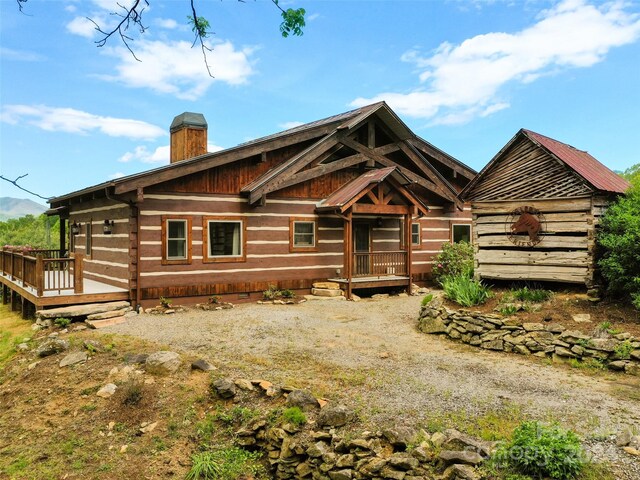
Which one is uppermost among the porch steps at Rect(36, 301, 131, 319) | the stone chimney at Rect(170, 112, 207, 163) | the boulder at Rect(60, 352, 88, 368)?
the stone chimney at Rect(170, 112, 207, 163)

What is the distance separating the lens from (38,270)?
12.5 m

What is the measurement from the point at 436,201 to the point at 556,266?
10.1m

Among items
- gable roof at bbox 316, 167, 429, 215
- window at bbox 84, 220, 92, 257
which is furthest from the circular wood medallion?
window at bbox 84, 220, 92, 257

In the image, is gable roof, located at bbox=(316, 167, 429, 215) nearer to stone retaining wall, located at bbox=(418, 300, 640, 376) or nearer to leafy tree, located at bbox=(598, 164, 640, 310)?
stone retaining wall, located at bbox=(418, 300, 640, 376)

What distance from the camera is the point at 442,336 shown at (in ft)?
36.0

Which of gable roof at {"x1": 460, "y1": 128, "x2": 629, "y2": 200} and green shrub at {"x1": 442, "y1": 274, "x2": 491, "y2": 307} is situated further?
green shrub at {"x1": 442, "y1": 274, "x2": 491, "y2": 307}

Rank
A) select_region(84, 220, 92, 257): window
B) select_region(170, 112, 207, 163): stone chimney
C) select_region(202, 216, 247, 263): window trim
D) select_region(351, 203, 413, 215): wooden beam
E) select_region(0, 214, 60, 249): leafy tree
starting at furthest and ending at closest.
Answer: select_region(0, 214, 60, 249): leafy tree
select_region(170, 112, 207, 163): stone chimney
select_region(84, 220, 92, 257): window
select_region(351, 203, 413, 215): wooden beam
select_region(202, 216, 247, 263): window trim

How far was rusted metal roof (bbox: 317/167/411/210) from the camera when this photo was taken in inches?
624

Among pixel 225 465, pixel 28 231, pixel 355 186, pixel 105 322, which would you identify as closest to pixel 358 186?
pixel 355 186

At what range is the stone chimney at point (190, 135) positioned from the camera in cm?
2016

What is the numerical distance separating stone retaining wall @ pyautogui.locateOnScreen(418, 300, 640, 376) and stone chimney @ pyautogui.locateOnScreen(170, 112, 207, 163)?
515 inches

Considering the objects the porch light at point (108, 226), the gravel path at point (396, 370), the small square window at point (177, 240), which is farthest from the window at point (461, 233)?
the porch light at point (108, 226)

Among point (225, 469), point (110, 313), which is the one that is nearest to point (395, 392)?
point (225, 469)

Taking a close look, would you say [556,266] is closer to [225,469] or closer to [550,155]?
[550,155]
